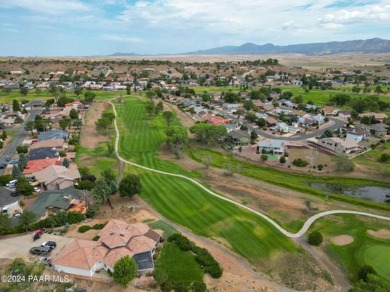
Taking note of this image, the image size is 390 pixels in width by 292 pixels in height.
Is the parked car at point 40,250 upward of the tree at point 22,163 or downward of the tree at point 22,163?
downward

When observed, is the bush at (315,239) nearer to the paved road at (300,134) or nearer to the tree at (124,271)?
the tree at (124,271)

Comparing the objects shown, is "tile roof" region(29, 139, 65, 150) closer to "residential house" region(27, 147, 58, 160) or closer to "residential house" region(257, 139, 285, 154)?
"residential house" region(27, 147, 58, 160)

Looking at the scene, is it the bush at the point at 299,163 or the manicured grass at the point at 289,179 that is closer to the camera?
the manicured grass at the point at 289,179

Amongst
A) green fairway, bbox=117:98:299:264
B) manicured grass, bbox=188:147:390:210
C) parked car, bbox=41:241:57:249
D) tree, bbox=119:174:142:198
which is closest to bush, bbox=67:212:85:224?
parked car, bbox=41:241:57:249

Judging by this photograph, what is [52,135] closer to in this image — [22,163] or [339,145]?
[22,163]

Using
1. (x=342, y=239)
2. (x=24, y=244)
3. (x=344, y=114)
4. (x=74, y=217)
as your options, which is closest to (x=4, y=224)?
(x=24, y=244)

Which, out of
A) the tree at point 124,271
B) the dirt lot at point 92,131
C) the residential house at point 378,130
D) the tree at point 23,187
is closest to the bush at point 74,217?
the tree at point 23,187
